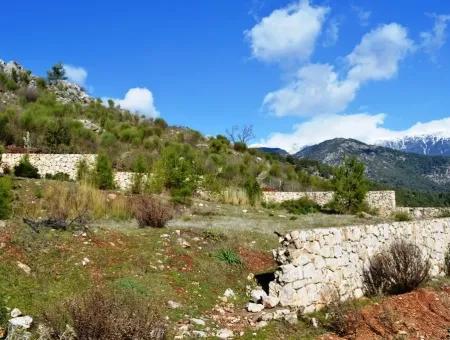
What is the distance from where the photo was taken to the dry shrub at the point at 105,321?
6.27m

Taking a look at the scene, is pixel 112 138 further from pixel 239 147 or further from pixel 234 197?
pixel 239 147

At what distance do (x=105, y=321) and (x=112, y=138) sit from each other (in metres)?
35.1

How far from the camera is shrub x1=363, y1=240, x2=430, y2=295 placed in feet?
35.8

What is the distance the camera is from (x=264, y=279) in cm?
1134

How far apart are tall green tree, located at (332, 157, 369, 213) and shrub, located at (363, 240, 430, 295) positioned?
18.7 metres

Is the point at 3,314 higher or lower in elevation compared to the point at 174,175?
lower

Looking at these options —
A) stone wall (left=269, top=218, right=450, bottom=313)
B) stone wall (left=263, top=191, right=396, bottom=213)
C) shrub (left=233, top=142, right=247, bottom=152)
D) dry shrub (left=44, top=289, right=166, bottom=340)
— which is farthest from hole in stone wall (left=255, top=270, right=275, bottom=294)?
shrub (left=233, top=142, right=247, bottom=152)

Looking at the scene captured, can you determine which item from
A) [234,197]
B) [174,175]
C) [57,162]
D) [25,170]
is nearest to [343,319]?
[174,175]

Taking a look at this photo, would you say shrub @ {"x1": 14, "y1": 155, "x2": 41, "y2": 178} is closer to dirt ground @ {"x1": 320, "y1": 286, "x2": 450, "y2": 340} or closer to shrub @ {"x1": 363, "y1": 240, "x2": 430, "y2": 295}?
shrub @ {"x1": 363, "y1": 240, "x2": 430, "y2": 295}

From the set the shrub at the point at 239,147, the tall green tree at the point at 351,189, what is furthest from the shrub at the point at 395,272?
the shrub at the point at 239,147

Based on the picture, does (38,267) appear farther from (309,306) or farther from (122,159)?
(122,159)

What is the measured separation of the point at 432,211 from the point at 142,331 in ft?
97.1

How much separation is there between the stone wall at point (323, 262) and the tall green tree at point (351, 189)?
706 inches

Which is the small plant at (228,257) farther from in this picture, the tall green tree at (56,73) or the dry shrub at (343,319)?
the tall green tree at (56,73)
